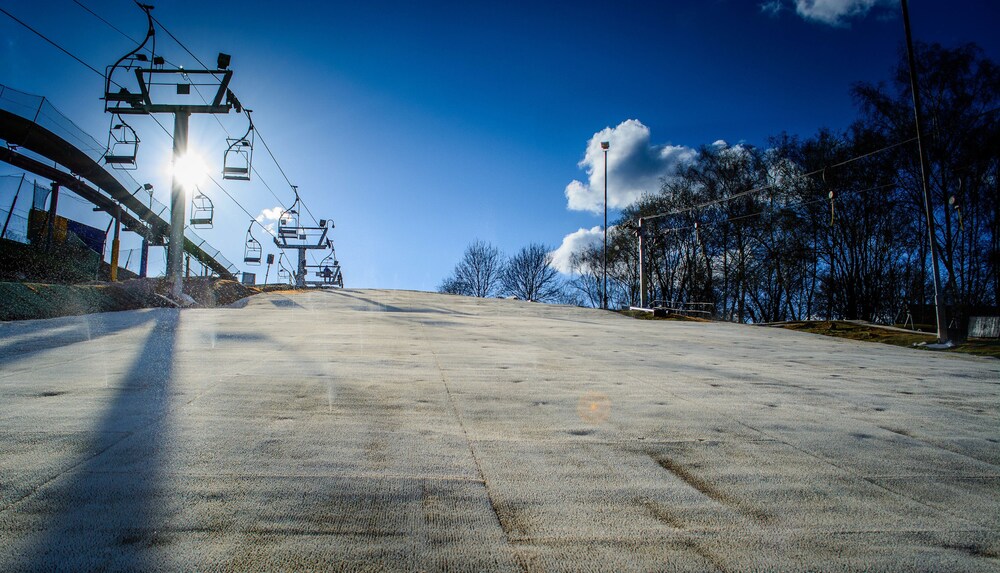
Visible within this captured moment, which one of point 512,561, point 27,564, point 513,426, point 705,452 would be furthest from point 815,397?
point 27,564

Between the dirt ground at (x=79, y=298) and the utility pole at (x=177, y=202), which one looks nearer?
the dirt ground at (x=79, y=298)

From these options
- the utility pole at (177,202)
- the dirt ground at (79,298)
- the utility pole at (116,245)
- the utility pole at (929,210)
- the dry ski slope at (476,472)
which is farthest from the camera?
the utility pole at (116,245)

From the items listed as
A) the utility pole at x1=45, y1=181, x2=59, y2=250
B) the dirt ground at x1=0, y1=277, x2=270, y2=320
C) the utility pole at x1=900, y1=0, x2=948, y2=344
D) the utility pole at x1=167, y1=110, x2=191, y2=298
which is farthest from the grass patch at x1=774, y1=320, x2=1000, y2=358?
the utility pole at x1=45, y1=181, x2=59, y2=250

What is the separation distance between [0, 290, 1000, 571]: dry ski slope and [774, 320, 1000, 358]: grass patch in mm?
9502

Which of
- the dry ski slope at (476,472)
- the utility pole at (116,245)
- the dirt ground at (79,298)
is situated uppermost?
the utility pole at (116,245)

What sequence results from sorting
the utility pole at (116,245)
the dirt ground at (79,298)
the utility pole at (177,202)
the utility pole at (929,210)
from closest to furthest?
1. the dirt ground at (79,298)
2. the utility pole at (929,210)
3. the utility pole at (177,202)
4. the utility pole at (116,245)

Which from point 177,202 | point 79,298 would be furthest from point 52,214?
point 79,298

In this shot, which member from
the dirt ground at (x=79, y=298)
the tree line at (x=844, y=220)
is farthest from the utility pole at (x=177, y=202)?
the tree line at (x=844, y=220)

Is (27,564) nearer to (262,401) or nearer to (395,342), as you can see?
(262,401)

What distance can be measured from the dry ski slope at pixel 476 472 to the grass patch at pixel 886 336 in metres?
9.50

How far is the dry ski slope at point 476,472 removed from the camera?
3.58 ft

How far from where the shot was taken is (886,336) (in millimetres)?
12039

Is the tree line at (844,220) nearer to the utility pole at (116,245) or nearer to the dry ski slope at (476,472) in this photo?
the dry ski slope at (476,472)

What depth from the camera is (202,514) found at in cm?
120
